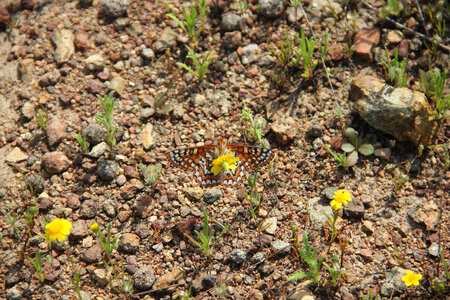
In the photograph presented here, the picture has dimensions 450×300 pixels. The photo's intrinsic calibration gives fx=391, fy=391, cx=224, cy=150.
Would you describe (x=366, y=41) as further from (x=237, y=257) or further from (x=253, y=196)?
(x=237, y=257)

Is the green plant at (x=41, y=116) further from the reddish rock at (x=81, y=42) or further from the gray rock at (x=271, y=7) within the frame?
the gray rock at (x=271, y=7)

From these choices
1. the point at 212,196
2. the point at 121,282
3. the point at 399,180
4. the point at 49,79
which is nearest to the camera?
the point at 121,282

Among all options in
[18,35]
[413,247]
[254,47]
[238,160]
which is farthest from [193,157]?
[18,35]

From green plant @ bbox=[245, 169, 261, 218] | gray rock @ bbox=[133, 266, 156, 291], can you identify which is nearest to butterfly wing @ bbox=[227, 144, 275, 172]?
green plant @ bbox=[245, 169, 261, 218]

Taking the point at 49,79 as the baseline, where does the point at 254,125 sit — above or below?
below

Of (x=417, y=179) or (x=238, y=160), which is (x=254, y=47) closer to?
(x=238, y=160)

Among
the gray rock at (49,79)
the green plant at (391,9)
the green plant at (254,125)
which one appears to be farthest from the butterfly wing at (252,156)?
the gray rock at (49,79)

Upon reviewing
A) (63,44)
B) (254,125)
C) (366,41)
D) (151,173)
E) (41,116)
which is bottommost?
(151,173)

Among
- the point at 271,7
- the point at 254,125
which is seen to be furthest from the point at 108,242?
the point at 271,7

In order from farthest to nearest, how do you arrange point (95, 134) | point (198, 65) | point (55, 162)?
1. point (198, 65)
2. point (95, 134)
3. point (55, 162)

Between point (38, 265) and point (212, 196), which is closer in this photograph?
point (38, 265)
